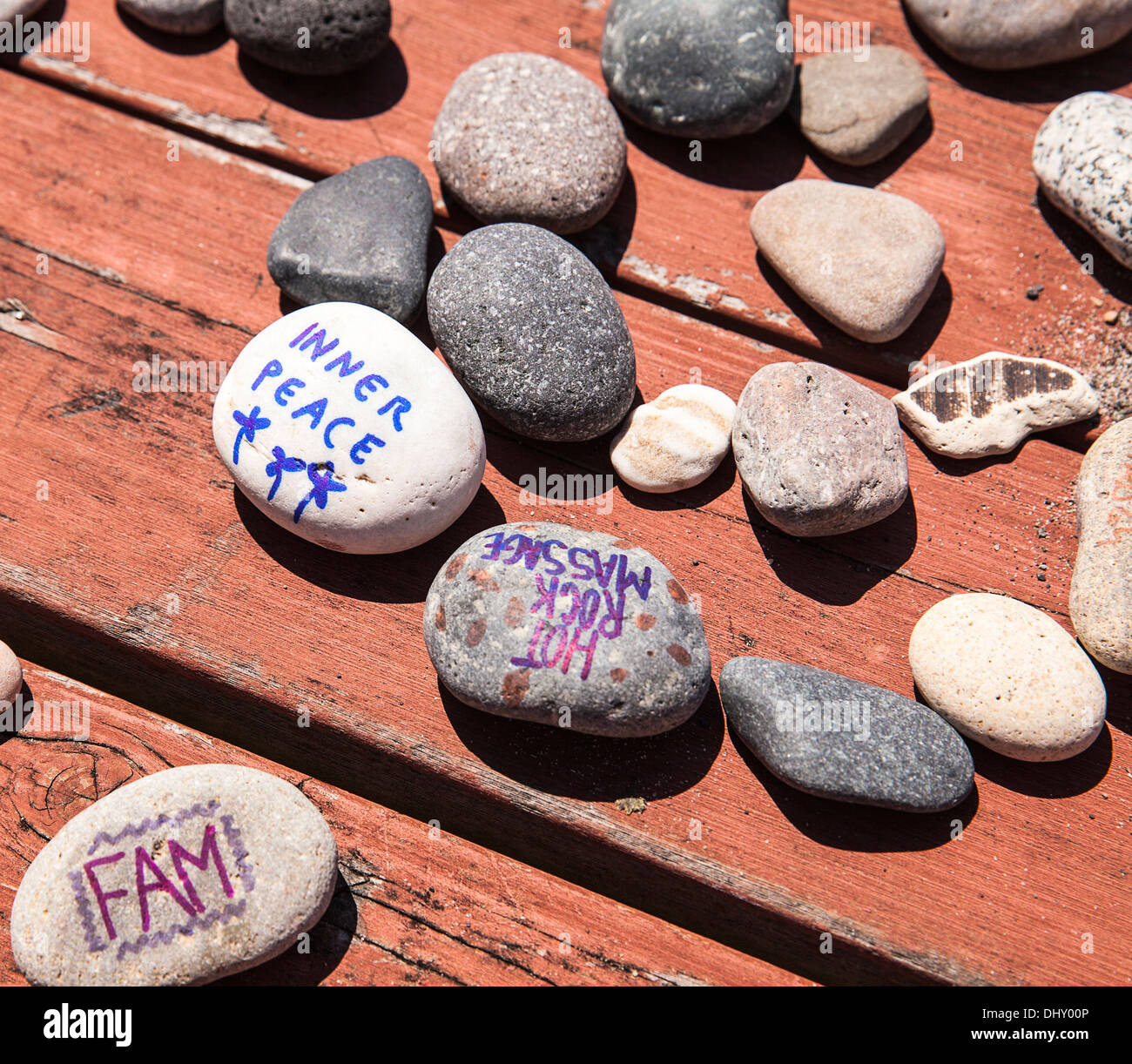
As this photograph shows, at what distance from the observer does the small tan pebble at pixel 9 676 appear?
1.69 meters

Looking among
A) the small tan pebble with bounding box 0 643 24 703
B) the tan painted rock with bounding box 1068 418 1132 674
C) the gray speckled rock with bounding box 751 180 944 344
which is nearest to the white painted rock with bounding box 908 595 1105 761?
the tan painted rock with bounding box 1068 418 1132 674

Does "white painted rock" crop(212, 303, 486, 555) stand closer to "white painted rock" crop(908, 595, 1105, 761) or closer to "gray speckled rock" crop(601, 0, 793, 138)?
"gray speckled rock" crop(601, 0, 793, 138)

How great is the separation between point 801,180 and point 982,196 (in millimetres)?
488

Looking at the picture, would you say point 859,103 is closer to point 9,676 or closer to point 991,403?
point 991,403

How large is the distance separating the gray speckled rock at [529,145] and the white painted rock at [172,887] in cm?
137

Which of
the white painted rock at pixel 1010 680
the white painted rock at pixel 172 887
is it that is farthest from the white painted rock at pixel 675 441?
the white painted rock at pixel 172 887

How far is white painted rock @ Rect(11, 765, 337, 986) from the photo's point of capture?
144 cm

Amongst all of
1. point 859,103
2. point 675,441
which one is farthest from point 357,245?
point 859,103

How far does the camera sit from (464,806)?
1737 millimetres

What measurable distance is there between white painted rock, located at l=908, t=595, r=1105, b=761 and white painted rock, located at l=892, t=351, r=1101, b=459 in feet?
1.27

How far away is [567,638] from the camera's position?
153cm

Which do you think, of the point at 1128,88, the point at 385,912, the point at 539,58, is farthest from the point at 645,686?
the point at 1128,88

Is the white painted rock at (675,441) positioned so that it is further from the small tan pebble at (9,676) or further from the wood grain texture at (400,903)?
the small tan pebble at (9,676)

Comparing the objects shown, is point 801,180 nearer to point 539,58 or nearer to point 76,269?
point 539,58
